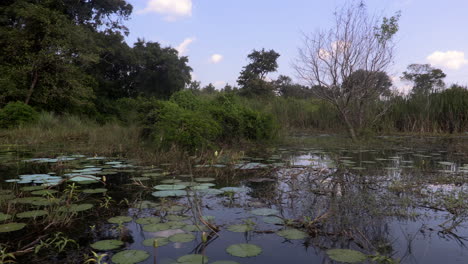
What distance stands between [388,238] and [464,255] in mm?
420

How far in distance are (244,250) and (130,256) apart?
671 millimetres

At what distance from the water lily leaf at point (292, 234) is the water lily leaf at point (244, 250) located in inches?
12.5

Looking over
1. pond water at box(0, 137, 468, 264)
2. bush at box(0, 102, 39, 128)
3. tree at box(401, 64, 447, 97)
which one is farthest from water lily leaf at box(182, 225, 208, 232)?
tree at box(401, 64, 447, 97)

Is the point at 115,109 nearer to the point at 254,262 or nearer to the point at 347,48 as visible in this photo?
the point at 347,48

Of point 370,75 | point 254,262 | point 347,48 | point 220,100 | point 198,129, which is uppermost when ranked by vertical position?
point 347,48

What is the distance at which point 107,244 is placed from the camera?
199 centimetres

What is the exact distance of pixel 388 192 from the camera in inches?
129

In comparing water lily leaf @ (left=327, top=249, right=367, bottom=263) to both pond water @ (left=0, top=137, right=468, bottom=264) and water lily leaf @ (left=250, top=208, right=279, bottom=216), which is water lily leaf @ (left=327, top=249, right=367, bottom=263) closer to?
pond water @ (left=0, top=137, right=468, bottom=264)

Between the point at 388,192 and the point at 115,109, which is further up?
the point at 115,109

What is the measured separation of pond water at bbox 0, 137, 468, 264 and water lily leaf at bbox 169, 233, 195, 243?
0.02 meters

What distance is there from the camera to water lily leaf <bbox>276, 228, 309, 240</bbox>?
2.14 m

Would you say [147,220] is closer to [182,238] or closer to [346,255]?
[182,238]

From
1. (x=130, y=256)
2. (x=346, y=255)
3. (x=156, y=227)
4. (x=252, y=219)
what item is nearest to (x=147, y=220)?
(x=156, y=227)

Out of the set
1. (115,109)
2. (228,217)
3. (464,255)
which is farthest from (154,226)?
(115,109)
